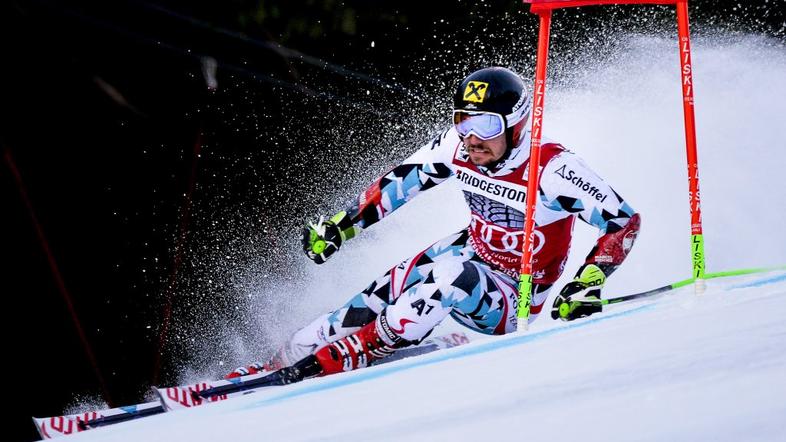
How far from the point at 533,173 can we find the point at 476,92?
0.43 m

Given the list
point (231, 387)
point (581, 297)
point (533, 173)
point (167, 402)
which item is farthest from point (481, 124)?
point (167, 402)

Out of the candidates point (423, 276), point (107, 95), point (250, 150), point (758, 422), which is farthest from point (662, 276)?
point (758, 422)

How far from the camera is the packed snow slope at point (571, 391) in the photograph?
1868mm

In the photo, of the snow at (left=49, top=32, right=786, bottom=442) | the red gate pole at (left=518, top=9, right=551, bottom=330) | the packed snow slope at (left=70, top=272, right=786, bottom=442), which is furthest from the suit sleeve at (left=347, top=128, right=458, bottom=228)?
the packed snow slope at (left=70, top=272, right=786, bottom=442)

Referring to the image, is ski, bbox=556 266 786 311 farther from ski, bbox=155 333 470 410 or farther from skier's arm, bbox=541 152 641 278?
ski, bbox=155 333 470 410

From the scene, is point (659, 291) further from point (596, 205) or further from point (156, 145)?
point (156, 145)

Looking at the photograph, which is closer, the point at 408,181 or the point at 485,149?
the point at 485,149

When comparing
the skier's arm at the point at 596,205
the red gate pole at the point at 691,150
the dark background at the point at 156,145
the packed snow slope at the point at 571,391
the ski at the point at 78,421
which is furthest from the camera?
the dark background at the point at 156,145

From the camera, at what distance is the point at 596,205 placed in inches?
159

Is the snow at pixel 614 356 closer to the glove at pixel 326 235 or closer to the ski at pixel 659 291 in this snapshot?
the ski at pixel 659 291

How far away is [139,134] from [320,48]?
72.6 inches

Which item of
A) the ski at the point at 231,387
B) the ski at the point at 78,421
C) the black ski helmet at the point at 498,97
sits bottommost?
the ski at the point at 78,421

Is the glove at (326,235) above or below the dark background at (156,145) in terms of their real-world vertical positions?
below

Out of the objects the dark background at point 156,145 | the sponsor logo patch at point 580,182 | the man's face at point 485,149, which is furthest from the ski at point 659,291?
the dark background at point 156,145
